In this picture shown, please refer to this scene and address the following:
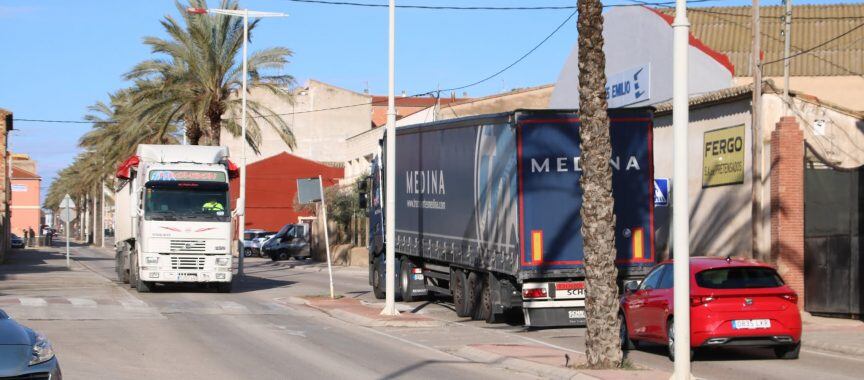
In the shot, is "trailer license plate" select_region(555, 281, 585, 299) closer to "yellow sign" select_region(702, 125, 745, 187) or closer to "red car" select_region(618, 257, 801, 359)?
"red car" select_region(618, 257, 801, 359)

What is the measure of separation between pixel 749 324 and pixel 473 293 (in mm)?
7936

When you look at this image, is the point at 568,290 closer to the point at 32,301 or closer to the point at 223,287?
the point at 32,301

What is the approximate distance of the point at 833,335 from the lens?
19328 millimetres

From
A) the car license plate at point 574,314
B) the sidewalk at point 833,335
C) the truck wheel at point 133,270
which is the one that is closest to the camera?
the sidewalk at point 833,335

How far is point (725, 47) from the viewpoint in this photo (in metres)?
37.0

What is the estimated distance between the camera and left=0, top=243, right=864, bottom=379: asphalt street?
46.6 ft

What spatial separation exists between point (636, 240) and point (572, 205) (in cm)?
147

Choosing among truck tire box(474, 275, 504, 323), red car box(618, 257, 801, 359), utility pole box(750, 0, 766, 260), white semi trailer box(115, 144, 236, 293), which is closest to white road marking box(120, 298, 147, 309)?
white semi trailer box(115, 144, 236, 293)

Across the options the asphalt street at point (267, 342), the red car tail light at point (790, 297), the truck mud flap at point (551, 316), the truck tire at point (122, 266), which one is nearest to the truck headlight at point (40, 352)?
the asphalt street at point (267, 342)

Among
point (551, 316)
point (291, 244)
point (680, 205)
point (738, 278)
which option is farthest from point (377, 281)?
point (291, 244)

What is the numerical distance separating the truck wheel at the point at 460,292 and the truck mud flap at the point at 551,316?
290 centimetres

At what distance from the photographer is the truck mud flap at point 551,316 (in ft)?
64.7

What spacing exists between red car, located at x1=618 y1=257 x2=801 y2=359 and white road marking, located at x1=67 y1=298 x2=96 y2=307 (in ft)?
44.8

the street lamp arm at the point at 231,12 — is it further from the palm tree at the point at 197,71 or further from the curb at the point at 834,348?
the curb at the point at 834,348
